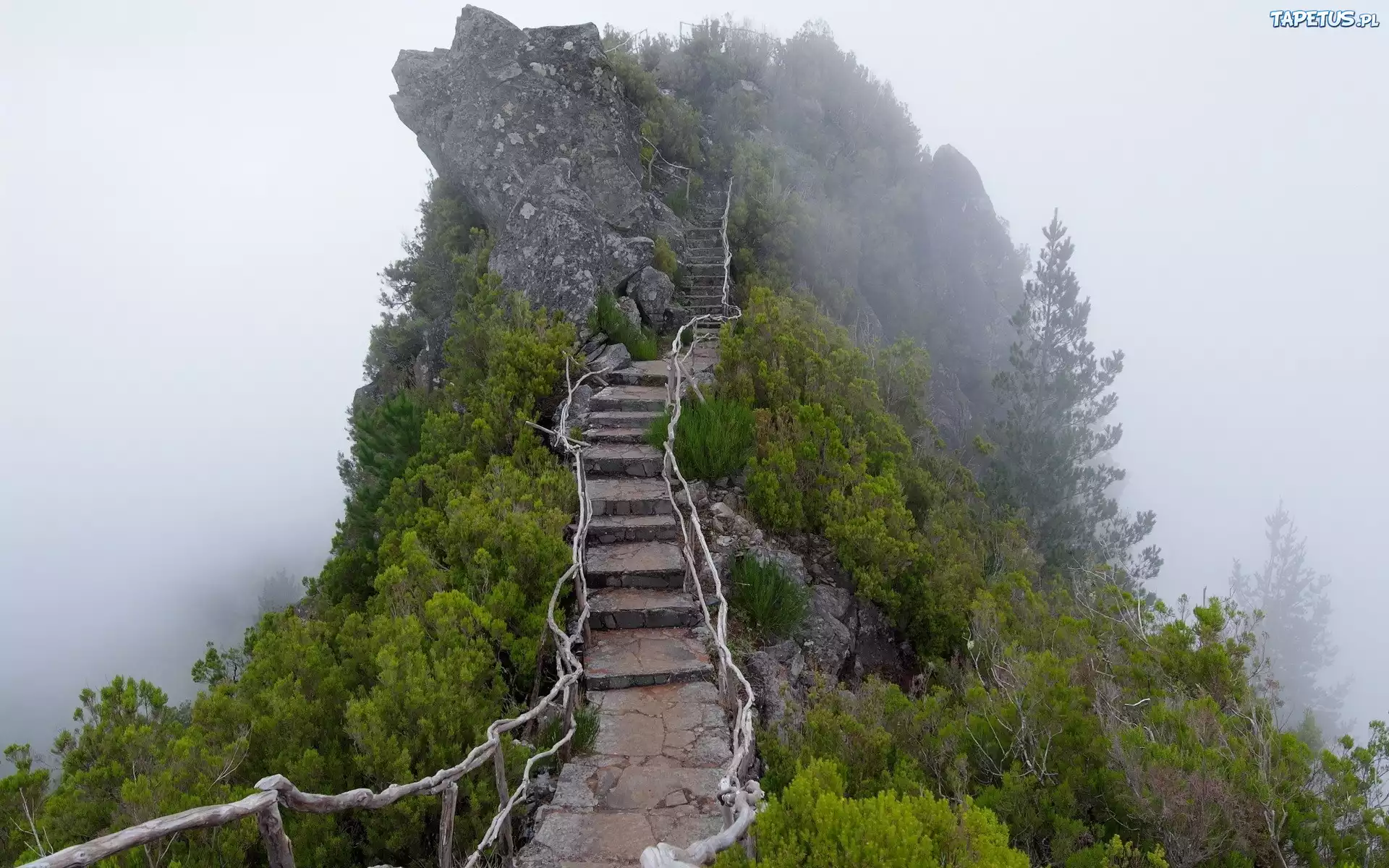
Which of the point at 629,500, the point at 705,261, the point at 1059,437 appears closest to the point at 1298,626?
the point at 1059,437

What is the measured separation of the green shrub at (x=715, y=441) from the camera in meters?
7.65

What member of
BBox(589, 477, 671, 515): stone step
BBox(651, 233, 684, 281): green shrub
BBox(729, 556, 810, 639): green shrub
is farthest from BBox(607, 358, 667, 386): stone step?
BBox(729, 556, 810, 639): green shrub

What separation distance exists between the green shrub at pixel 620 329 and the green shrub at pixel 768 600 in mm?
5607

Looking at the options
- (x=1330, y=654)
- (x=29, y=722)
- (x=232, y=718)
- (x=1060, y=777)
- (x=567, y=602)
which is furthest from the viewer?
(x=29, y=722)

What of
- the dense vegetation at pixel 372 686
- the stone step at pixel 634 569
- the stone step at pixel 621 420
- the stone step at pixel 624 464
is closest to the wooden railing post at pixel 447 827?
the dense vegetation at pixel 372 686

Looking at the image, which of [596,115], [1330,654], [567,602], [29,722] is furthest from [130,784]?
[29,722]

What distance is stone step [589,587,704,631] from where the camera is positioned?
19.6 feet

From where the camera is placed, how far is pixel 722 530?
6.99 meters

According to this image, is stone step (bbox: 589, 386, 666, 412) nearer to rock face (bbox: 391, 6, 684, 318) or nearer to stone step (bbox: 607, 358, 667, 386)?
stone step (bbox: 607, 358, 667, 386)

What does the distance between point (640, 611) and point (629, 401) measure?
13.1ft

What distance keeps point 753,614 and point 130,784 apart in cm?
430

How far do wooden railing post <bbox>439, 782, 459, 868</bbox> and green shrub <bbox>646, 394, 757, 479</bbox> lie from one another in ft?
15.8

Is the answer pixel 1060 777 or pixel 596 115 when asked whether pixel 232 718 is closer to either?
pixel 1060 777

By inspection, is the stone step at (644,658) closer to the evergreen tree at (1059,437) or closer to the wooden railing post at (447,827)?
the wooden railing post at (447,827)
